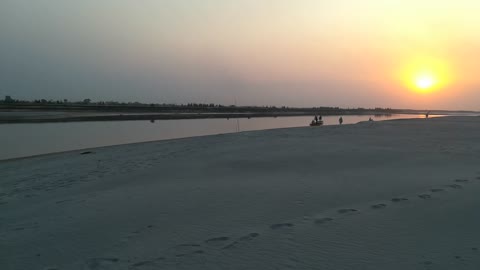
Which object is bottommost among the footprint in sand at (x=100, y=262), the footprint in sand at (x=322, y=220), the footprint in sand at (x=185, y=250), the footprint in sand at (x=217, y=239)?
the footprint in sand at (x=100, y=262)

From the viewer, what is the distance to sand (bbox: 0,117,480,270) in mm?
4016

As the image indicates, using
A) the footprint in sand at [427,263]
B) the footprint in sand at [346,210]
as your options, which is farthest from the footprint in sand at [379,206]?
the footprint in sand at [427,263]

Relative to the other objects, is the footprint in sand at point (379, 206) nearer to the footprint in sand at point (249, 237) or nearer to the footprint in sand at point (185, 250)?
the footprint in sand at point (249, 237)

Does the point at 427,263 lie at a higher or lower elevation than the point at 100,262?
higher

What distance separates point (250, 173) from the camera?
868 cm

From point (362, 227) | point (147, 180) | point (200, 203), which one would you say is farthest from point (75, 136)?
point (362, 227)

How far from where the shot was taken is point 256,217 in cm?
530

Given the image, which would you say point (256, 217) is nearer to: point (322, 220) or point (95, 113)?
point (322, 220)

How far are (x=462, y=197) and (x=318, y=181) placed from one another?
2.54 metres

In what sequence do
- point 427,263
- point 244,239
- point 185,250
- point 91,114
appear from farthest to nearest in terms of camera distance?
point 91,114 < point 244,239 < point 185,250 < point 427,263

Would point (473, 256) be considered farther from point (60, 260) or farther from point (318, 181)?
point (60, 260)

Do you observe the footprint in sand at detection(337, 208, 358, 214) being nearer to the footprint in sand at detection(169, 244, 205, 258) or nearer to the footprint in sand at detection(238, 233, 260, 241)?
the footprint in sand at detection(238, 233, 260, 241)

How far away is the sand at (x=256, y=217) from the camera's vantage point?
402 centimetres

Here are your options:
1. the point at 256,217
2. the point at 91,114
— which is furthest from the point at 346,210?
the point at 91,114
